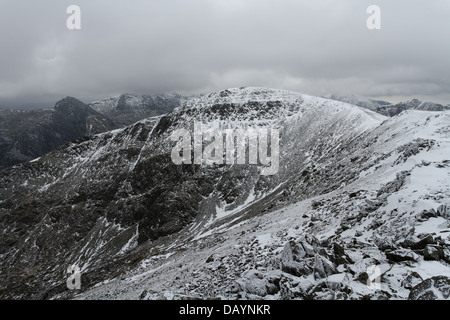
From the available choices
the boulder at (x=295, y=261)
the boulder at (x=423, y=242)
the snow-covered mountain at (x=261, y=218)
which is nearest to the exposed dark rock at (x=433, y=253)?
the snow-covered mountain at (x=261, y=218)

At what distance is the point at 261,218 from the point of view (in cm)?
4528

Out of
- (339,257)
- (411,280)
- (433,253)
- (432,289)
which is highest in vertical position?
(433,253)

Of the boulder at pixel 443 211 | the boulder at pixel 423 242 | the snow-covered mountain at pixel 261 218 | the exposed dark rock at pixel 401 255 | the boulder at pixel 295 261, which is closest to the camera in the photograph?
the exposed dark rock at pixel 401 255

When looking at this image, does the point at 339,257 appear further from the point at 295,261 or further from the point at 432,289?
the point at 432,289

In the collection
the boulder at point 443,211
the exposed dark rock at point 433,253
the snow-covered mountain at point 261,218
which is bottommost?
the snow-covered mountain at point 261,218

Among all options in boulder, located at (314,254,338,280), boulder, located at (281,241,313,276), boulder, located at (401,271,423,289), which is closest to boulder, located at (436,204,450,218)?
boulder, located at (401,271,423,289)

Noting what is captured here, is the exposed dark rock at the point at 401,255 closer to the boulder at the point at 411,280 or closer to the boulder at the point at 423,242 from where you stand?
the boulder at the point at 423,242

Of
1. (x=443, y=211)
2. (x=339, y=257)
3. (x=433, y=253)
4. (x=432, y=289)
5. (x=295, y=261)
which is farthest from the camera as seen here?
(x=443, y=211)

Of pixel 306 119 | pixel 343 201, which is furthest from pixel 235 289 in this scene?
pixel 306 119

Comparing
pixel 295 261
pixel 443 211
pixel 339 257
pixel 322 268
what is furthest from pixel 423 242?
pixel 295 261

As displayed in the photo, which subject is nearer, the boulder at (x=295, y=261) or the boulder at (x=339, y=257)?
the boulder at (x=339, y=257)

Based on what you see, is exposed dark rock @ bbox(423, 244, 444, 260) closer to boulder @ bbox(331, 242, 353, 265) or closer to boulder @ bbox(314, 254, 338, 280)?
boulder @ bbox(331, 242, 353, 265)

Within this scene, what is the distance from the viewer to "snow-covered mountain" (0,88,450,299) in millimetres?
14266

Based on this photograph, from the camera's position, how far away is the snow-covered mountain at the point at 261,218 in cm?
1427
